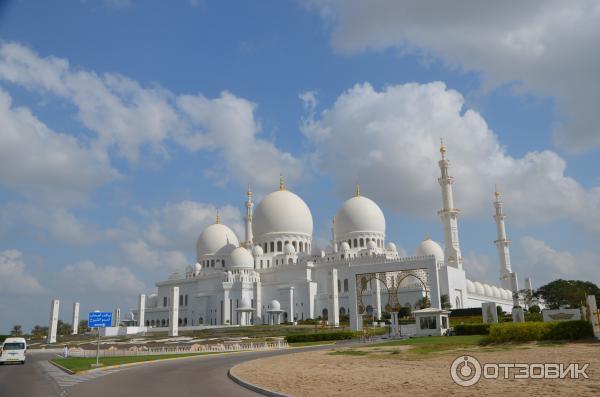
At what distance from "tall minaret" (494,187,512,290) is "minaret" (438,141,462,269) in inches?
534

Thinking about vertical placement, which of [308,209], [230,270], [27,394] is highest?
[308,209]

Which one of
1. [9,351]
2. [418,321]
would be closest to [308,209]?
[418,321]

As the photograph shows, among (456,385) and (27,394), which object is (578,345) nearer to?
(456,385)

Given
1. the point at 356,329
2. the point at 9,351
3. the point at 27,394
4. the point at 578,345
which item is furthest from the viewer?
the point at 356,329

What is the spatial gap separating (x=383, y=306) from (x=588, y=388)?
184 feet

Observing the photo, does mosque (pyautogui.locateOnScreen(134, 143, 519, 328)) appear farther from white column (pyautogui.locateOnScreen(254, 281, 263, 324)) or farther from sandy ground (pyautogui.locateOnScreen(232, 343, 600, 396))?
sandy ground (pyautogui.locateOnScreen(232, 343, 600, 396))

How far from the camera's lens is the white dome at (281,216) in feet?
269

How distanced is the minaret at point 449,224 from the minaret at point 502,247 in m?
13.6

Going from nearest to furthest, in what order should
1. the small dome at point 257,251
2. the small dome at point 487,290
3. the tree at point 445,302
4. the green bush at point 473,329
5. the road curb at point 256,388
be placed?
Answer: the road curb at point 256,388 < the green bush at point 473,329 < the tree at point 445,302 < the small dome at point 487,290 < the small dome at point 257,251

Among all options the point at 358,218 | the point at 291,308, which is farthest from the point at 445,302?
the point at 358,218

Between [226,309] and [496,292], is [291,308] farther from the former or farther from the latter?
[496,292]

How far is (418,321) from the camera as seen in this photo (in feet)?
125

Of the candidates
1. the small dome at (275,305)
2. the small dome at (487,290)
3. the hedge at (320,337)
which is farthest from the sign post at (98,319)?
the small dome at (487,290)

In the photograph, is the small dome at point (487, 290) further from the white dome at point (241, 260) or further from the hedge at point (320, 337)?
the hedge at point (320, 337)
